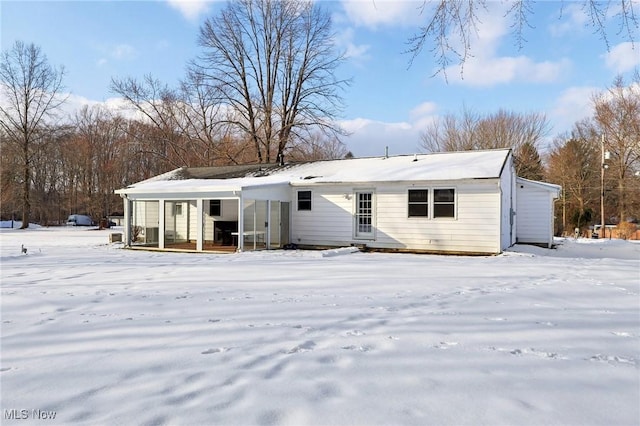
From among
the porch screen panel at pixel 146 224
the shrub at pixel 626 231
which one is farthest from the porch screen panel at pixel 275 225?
the shrub at pixel 626 231

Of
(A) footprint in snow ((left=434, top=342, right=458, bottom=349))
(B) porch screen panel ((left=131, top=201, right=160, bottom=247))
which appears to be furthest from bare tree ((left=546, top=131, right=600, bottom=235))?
(A) footprint in snow ((left=434, top=342, right=458, bottom=349))

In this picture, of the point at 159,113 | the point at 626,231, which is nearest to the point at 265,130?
the point at 159,113

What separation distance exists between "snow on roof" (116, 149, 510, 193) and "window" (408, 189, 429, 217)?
1.72 ft

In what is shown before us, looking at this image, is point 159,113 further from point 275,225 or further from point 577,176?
point 577,176

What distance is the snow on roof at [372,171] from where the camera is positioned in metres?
12.7

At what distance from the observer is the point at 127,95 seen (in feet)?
94.1

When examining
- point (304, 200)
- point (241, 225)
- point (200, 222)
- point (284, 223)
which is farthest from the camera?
point (284, 223)

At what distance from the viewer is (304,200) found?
575 inches

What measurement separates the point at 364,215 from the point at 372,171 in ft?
5.66

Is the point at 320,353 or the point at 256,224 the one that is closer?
the point at 320,353

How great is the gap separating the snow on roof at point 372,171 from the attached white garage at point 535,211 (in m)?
3.09

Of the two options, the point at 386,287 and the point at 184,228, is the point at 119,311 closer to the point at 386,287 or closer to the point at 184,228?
the point at 386,287

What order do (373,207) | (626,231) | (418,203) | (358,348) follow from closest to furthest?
(358,348) < (418,203) < (373,207) < (626,231)

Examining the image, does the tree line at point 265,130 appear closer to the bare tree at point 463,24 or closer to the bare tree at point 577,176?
the bare tree at point 577,176
